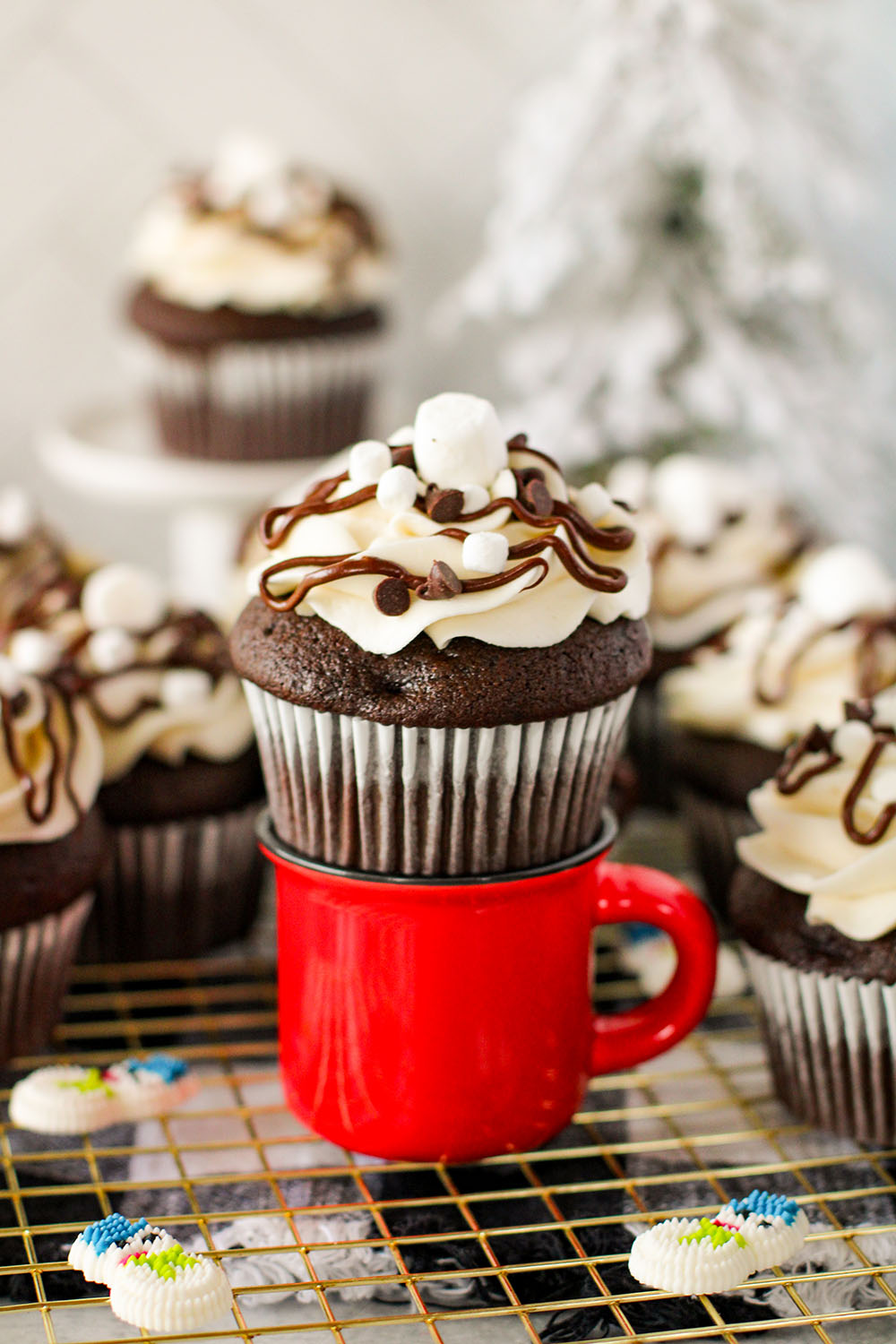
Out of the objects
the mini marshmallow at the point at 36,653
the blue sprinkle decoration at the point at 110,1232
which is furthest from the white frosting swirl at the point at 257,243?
the blue sprinkle decoration at the point at 110,1232

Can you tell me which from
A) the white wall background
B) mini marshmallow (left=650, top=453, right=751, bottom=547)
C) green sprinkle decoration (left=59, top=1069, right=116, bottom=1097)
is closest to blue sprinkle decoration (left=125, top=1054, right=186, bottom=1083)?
green sprinkle decoration (left=59, top=1069, right=116, bottom=1097)

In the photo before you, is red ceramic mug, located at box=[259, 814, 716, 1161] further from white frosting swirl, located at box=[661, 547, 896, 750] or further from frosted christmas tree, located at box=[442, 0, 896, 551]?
frosted christmas tree, located at box=[442, 0, 896, 551]

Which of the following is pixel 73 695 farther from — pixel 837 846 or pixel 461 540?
pixel 837 846

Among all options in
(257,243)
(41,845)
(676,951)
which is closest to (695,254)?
(257,243)

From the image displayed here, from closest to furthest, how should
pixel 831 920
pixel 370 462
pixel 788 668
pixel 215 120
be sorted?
1. pixel 370 462
2. pixel 831 920
3. pixel 788 668
4. pixel 215 120

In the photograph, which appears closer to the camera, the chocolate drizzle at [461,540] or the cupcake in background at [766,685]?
the chocolate drizzle at [461,540]

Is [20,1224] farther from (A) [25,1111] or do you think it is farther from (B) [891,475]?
(B) [891,475]

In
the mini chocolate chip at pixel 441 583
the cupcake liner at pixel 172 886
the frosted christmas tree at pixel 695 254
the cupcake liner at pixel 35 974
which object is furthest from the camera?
the frosted christmas tree at pixel 695 254

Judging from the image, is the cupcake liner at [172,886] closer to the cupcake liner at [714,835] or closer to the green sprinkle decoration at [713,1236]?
the cupcake liner at [714,835]
